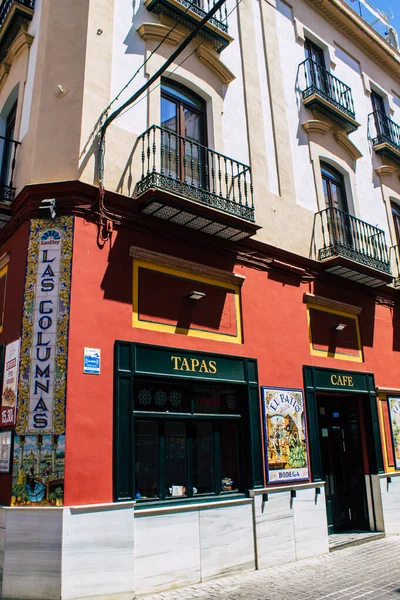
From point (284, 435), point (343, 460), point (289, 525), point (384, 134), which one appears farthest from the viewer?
point (384, 134)

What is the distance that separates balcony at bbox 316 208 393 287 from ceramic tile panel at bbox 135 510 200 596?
634 centimetres

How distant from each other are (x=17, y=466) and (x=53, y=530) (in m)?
1.05

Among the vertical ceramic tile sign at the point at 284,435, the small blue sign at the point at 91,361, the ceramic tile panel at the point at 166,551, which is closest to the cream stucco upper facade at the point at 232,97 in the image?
the small blue sign at the point at 91,361

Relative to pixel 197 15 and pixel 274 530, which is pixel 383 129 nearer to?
pixel 197 15

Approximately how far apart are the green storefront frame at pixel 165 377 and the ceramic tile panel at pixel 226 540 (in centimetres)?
62

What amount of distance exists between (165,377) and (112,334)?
3.75ft

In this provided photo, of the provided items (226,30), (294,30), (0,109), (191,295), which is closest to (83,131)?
(191,295)

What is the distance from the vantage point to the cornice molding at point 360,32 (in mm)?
14883

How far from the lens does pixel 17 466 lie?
7109 mm

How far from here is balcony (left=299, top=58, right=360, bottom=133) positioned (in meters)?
13.0

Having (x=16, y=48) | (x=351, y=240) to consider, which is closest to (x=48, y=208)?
(x=16, y=48)

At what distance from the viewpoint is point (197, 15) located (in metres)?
10.4

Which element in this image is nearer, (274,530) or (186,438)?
(186,438)

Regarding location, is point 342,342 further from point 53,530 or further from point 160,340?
point 53,530
